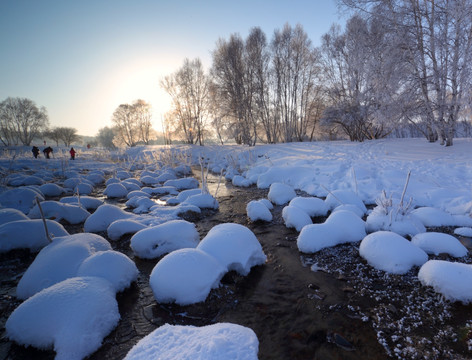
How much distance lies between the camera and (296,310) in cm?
238

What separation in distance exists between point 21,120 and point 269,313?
52.2 metres

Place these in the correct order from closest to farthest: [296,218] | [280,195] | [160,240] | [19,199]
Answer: [160,240] < [296,218] < [19,199] < [280,195]

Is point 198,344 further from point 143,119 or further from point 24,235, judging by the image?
point 143,119

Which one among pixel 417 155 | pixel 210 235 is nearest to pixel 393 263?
pixel 210 235

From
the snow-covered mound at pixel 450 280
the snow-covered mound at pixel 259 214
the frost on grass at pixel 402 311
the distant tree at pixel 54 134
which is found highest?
the distant tree at pixel 54 134

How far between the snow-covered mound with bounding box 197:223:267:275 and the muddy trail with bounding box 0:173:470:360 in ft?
0.47

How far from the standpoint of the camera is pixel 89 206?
6055mm

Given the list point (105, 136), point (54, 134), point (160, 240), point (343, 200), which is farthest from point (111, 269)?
point (105, 136)

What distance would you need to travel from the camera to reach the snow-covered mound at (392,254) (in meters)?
2.87

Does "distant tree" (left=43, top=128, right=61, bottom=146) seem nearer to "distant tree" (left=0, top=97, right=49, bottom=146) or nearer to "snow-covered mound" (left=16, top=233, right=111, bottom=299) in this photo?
"distant tree" (left=0, top=97, right=49, bottom=146)

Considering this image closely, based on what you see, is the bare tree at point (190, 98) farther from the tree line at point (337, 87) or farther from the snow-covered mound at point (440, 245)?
the snow-covered mound at point (440, 245)

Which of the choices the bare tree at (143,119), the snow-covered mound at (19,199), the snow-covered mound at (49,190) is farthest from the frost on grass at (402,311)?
the bare tree at (143,119)

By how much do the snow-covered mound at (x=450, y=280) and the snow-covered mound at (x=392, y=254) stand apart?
0.28 m

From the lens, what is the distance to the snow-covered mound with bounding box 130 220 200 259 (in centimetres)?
350
